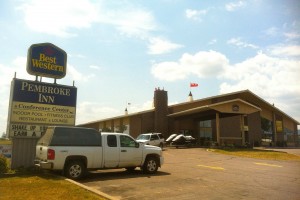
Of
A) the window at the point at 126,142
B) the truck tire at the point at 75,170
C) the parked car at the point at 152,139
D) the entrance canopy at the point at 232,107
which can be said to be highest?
the entrance canopy at the point at 232,107

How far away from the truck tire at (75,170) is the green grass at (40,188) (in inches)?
18.8

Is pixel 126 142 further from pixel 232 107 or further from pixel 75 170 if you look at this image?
pixel 232 107

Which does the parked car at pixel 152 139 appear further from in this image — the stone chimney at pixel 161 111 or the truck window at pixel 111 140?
the truck window at pixel 111 140

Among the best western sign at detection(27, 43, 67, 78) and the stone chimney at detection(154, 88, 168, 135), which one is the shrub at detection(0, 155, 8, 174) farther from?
the stone chimney at detection(154, 88, 168, 135)

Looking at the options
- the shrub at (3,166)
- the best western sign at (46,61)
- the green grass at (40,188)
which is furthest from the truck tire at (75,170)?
the best western sign at (46,61)

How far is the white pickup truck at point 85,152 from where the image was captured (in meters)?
11.3

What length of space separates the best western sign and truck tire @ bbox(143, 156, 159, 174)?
21.1 ft

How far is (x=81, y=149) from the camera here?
1181 centimetres

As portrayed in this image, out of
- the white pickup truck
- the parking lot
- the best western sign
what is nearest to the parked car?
the best western sign

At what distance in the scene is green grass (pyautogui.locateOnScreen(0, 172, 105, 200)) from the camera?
8195 millimetres

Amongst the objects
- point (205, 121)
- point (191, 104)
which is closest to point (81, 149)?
point (191, 104)

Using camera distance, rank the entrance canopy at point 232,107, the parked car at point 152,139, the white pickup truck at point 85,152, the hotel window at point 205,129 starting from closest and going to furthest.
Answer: the white pickup truck at point 85,152, the parked car at point 152,139, the entrance canopy at point 232,107, the hotel window at point 205,129

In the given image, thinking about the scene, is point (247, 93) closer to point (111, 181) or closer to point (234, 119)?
point (234, 119)

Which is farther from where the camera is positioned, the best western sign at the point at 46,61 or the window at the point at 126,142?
the best western sign at the point at 46,61
